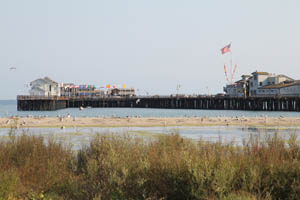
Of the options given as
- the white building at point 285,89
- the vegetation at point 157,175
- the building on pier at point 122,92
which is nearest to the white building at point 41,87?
the building on pier at point 122,92

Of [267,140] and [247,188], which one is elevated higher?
[267,140]

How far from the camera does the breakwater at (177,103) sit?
84.9 metres

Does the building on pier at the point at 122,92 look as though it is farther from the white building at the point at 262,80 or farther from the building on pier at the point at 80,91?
the white building at the point at 262,80

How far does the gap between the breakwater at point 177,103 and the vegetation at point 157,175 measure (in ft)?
250

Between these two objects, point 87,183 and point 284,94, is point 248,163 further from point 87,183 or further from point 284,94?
point 284,94

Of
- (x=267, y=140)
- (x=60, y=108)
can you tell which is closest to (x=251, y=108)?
(x=60, y=108)

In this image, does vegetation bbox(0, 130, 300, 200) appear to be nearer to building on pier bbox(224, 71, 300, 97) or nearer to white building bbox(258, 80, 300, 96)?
white building bbox(258, 80, 300, 96)

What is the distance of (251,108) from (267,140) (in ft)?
264

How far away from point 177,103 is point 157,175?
93.7 meters

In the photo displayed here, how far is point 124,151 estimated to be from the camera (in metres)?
11.4

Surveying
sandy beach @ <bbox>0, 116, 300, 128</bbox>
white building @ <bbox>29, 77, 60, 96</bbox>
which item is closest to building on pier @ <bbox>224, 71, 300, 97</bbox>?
sandy beach @ <bbox>0, 116, 300, 128</bbox>

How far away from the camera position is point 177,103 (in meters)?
103

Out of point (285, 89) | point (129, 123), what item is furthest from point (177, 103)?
point (129, 123)

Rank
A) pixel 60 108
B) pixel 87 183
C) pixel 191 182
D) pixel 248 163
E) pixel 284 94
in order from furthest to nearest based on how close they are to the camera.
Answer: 1. pixel 60 108
2. pixel 284 94
3. pixel 87 183
4. pixel 248 163
5. pixel 191 182
